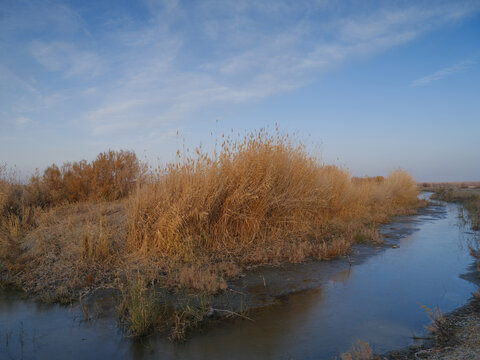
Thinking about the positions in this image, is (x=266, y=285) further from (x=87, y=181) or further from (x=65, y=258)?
(x=87, y=181)

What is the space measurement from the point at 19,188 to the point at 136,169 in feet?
13.5

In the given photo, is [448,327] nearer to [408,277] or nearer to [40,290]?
[408,277]

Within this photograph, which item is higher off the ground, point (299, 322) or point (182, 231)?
point (182, 231)

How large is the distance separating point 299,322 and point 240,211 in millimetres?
3868

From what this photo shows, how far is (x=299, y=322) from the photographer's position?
14.1 ft

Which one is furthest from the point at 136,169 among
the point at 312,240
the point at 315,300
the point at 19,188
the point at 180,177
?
the point at 315,300

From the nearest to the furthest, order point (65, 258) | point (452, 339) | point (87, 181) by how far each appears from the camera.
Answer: point (452, 339) < point (65, 258) < point (87, 181)

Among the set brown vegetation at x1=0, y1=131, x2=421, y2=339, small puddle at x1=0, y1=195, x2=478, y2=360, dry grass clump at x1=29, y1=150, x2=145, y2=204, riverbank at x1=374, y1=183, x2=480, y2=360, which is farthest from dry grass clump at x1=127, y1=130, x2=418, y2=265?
dry grass clump at x1=29, y1=150, x2=145, y2=204

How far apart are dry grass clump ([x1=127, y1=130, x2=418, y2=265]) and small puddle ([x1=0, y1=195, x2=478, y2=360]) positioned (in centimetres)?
120

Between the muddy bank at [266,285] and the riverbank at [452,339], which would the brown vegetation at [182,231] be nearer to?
the muddy bank at [266,285]

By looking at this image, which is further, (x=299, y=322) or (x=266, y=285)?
(x=266, y=285)

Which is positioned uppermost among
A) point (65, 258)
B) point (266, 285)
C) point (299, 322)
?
point (65, 258)

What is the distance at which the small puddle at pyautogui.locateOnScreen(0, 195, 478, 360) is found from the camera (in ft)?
11.8

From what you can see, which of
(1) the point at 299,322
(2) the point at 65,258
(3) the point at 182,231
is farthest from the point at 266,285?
(2) the point at 65,258
